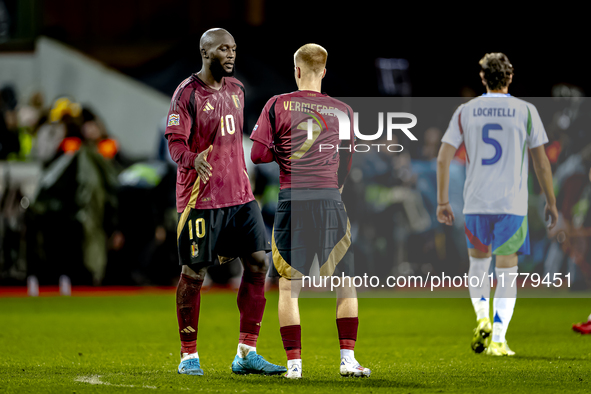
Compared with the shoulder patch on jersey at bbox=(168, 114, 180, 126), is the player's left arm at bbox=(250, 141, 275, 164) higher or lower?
lower

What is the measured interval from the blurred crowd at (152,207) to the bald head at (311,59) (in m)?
3.99

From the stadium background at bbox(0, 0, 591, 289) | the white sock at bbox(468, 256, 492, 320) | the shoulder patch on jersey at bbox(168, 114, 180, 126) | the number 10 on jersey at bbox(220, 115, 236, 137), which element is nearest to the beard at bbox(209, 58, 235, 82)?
the number 10 on jersey at bbox(220, 115, 236, 137)

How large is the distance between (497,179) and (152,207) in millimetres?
6619

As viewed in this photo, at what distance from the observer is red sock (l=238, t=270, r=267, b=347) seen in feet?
18.2

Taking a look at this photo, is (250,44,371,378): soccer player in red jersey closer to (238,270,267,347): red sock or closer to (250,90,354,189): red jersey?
(250,90,354,189): red jersey

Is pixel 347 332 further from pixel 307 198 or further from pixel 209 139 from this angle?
pixel 209 139

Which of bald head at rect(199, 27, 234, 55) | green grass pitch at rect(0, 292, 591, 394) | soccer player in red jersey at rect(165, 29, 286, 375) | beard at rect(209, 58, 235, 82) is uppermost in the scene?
bald head at rect(199, 27, 234, 55)

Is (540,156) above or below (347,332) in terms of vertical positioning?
above

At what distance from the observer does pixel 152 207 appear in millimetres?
12172

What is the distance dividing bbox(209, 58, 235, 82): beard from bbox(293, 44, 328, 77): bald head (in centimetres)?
47

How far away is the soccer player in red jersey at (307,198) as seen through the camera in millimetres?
5285

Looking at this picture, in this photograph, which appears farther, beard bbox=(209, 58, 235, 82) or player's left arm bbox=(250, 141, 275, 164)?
beard bbox=(209, 58, 235, 82)

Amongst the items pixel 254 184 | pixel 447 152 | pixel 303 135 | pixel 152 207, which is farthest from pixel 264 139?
pixel 152 207

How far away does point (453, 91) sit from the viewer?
15.9 metres
